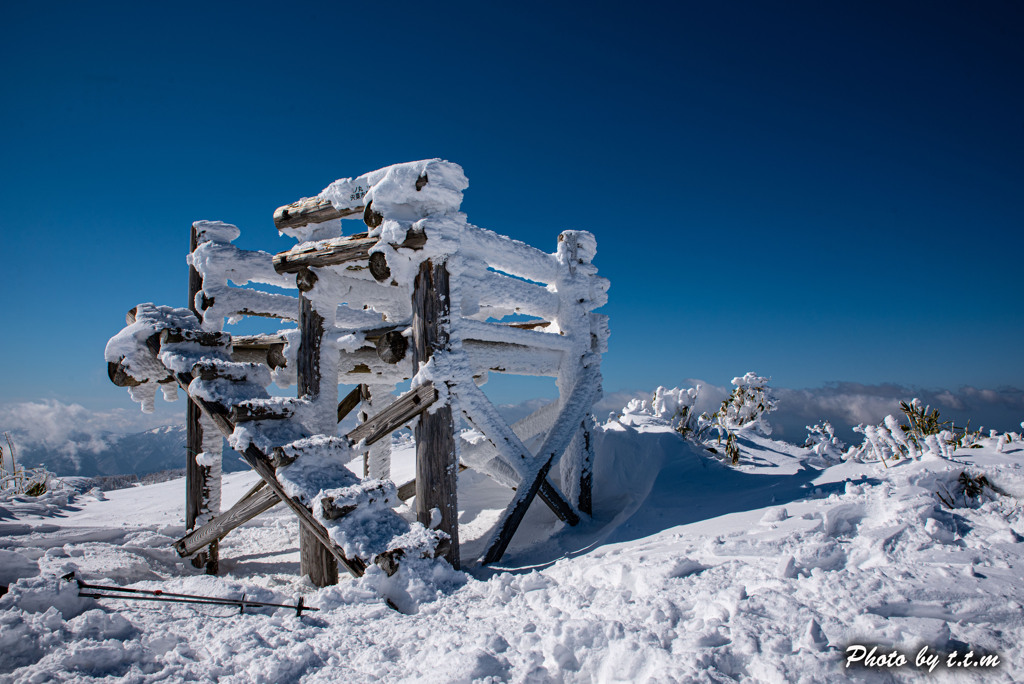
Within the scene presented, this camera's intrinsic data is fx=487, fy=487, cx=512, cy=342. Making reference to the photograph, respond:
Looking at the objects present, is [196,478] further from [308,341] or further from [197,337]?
[308,341]

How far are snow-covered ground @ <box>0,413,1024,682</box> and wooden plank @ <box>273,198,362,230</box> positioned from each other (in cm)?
382

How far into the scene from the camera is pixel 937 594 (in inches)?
89.9

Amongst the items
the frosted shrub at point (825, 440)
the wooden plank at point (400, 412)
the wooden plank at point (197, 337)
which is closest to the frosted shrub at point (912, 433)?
the frosted shrub at point (825, 440)

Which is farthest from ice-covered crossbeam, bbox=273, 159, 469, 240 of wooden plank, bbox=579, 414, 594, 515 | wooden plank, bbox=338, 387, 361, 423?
wooden plank, bbox=338, 387, 361, 423

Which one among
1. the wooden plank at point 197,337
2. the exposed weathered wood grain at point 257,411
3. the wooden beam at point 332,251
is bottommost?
the exposed weathered wood grain at point 257,411

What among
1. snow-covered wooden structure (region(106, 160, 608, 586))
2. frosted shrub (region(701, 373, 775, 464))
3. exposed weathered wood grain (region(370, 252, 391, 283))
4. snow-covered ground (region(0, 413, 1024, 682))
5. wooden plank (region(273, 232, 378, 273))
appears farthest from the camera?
frosted shrub (region(701, 373, 775, 464))

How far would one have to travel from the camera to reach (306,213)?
5816 mm

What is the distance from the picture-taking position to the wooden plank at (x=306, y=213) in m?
5.62

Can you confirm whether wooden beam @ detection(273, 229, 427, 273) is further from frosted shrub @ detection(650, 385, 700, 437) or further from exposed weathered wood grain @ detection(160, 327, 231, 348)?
frosted shrub @ detection(650, 385, 700, 437)

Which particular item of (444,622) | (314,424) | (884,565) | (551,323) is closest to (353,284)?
(314,424)

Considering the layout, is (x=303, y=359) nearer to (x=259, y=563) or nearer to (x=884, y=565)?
(x=259, y=563)

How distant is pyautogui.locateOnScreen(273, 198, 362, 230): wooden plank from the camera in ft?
18.4

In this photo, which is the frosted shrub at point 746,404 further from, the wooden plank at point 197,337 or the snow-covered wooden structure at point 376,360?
the wooden plank at point 197,337

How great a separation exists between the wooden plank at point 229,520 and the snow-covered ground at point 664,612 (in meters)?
0.86
